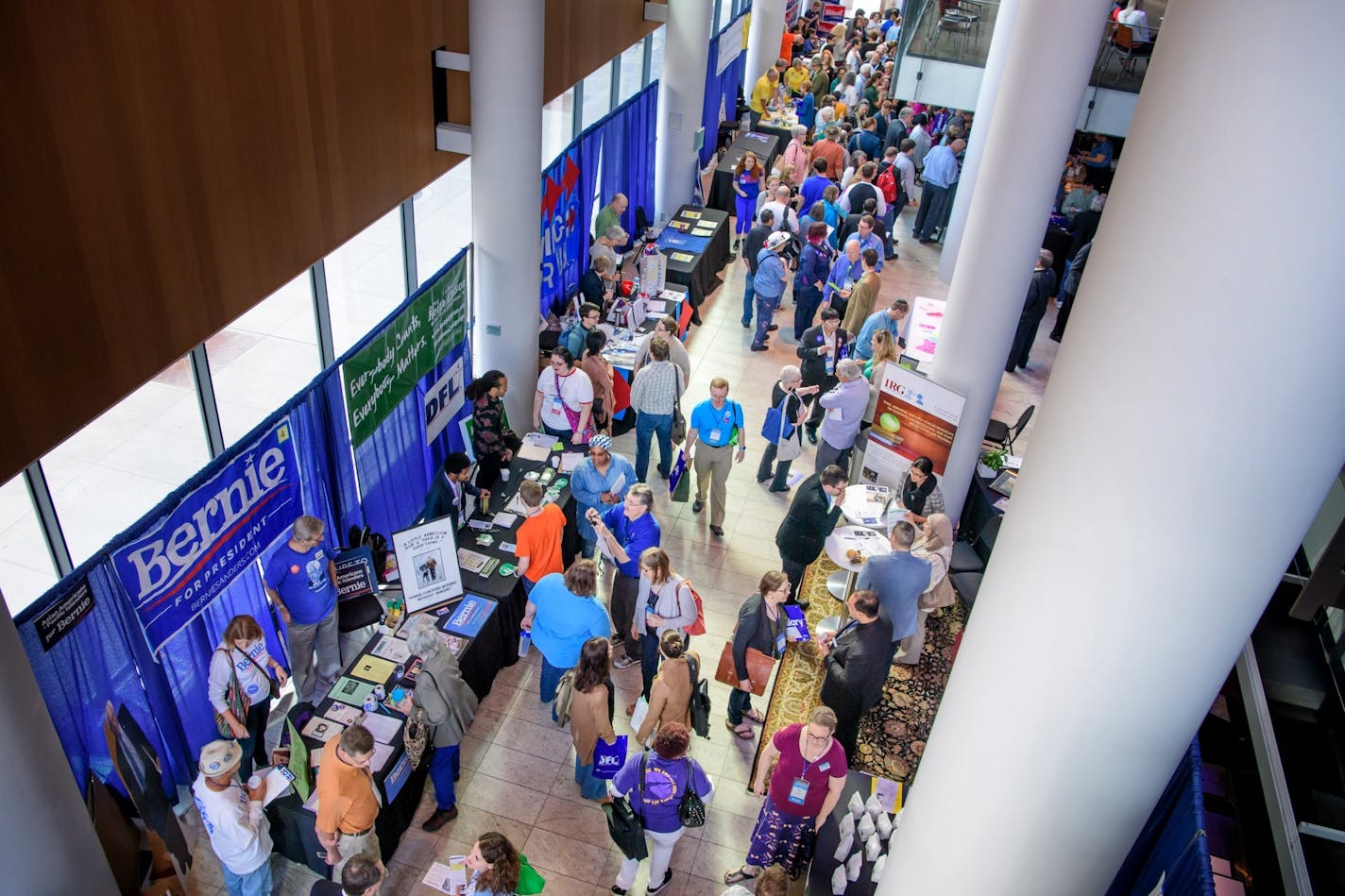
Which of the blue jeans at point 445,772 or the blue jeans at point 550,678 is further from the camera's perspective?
the blue jeans at point 550,678

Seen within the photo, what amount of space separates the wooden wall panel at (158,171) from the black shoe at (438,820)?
3.19 meters

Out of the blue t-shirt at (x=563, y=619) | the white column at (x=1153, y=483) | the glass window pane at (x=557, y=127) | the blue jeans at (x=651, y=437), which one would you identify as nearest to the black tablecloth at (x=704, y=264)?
the glass window pane at (x=557, y=127)

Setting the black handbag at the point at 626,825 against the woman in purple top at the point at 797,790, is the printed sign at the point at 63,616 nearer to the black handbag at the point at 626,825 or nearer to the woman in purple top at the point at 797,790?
the black handbag at the point at 626,825

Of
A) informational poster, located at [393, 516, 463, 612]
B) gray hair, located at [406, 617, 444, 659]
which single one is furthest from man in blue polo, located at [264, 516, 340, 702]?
gray hair, located at [406, 617, 444, 659]

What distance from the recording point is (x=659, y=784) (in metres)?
5.52

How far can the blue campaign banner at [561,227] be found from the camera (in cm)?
1103

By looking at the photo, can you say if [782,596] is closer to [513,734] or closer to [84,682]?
[513,734]

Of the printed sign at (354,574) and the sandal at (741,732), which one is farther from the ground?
the printed sign at (354,574)

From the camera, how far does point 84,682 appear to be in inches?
209

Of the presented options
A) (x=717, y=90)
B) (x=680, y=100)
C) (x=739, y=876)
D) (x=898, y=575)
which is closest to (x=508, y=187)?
(x=898, y=575)

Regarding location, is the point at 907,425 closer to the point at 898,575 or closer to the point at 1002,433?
the point at 1002,433

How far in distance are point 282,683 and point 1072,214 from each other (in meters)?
12.8

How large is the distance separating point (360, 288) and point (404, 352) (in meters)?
6.32

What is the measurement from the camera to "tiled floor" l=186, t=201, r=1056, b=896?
6.40m
